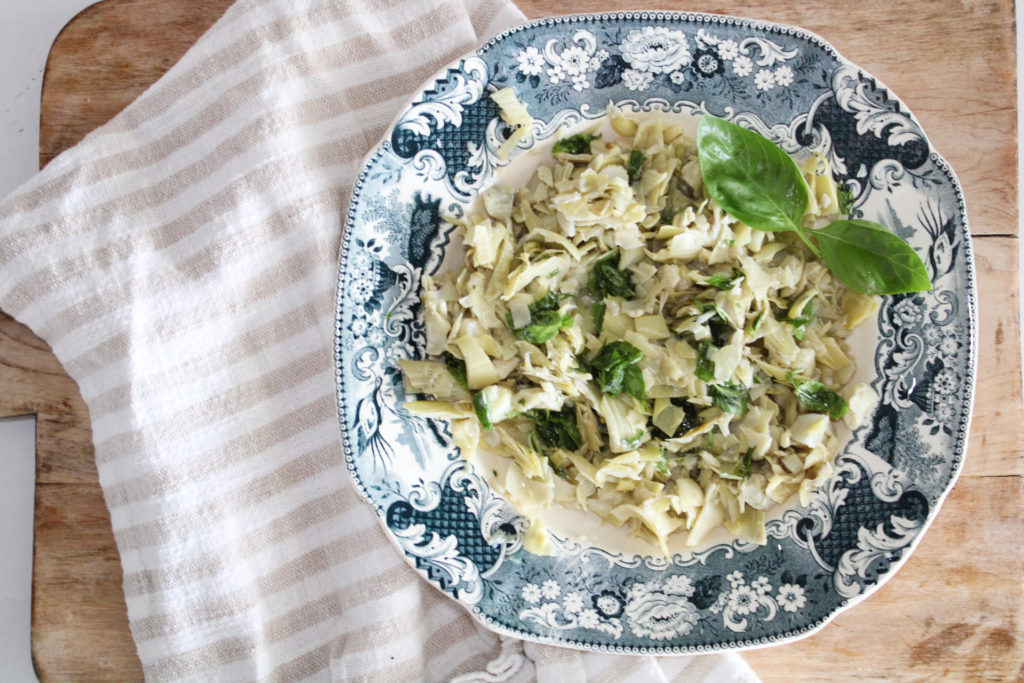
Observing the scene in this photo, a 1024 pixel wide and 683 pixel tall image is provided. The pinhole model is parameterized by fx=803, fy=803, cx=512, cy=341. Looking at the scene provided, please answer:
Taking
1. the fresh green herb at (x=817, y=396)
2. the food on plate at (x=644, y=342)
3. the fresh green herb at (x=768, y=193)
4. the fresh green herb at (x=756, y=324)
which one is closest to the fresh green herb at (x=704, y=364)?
the food on plate at (x=644, y=342)

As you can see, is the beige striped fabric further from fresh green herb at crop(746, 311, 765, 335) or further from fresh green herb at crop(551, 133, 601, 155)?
fresh green herb at crop(746, 311, 765, 335)

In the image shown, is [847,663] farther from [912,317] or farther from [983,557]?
[912,317]

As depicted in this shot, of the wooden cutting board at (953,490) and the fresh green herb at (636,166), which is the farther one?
the wooden cutting board at (953,490)

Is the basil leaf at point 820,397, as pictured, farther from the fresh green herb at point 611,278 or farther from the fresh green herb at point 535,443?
the fresh green herb at point 535,443

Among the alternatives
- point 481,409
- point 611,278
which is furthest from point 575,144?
point 481,409

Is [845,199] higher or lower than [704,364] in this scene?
higher

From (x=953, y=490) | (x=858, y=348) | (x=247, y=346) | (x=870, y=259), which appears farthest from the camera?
(x=953, y=490)

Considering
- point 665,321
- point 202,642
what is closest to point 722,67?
point 665,321

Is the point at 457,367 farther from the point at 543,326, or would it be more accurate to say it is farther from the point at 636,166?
the point at 636,166
